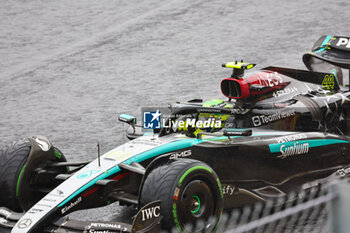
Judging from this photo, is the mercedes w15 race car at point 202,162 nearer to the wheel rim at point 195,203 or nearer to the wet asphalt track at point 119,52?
the wheel rim at point 195,203

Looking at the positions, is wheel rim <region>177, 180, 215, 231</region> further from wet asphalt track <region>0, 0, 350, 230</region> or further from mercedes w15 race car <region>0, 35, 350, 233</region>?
wet asphalt track <region>0, 0, 350, 230</region>

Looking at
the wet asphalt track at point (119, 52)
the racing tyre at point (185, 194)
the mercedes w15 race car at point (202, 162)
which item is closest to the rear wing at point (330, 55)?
the mercedes w15 race car at point (202, 162)

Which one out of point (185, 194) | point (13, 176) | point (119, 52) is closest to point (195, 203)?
point (185, 194)

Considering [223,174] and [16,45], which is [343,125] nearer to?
[223,174]

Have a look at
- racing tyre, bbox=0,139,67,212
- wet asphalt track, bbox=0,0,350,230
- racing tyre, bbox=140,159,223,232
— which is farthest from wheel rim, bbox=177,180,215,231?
wet asphalt track, bbox=0,0,350,230

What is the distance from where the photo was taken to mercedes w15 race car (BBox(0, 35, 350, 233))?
5348 millimetres

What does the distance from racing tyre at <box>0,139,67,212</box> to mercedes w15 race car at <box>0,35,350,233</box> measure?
0.4 inches

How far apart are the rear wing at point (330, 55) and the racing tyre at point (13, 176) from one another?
4.29 metres

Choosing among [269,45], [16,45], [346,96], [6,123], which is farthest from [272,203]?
[16,45]

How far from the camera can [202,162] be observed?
18.5 feet

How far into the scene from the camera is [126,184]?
5.95m

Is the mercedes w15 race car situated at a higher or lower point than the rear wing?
lower

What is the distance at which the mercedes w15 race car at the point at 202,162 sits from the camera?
535 centimetres

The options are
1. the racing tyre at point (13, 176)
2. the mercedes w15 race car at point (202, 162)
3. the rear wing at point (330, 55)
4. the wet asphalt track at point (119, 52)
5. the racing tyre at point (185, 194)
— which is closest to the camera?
the racing tyre at point (185, 194)
